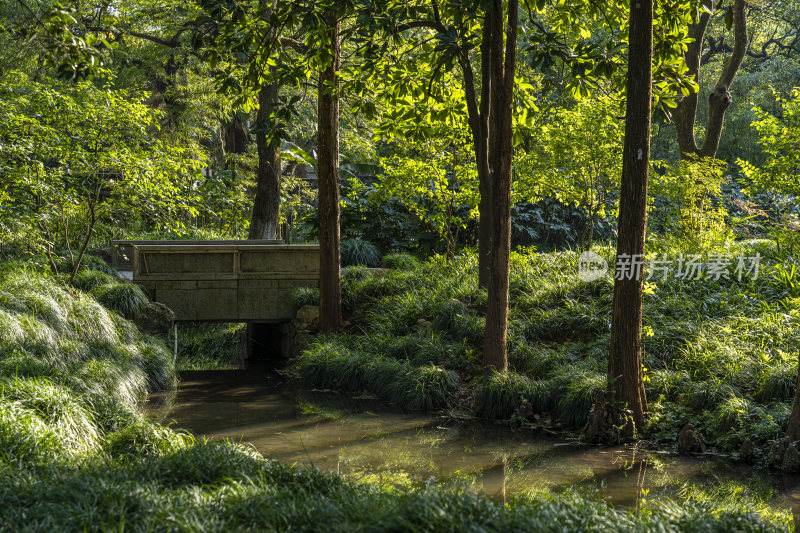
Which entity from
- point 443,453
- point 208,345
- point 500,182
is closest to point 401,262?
point 208,345

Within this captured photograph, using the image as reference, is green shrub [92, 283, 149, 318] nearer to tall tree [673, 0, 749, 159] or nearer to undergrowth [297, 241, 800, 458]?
undergrowth [297, 241, 800, 458]

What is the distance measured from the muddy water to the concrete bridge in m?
3.58

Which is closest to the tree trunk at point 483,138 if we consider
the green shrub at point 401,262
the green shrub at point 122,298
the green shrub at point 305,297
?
the green shrub at point 305,297

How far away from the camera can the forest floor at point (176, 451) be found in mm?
3814

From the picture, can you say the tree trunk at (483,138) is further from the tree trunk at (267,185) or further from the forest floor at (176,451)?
the tree trunk at (267,185)

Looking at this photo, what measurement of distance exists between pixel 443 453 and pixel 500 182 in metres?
3.23

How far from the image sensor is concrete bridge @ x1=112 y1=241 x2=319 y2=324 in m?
13.1

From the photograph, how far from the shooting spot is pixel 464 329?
412 inches

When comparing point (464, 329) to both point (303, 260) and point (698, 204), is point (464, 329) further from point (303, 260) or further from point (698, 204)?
point (698, 204)

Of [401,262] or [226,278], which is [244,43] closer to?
[226,278]

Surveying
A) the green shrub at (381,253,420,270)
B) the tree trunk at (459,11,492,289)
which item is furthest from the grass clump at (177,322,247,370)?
the tree trunk at (459,11,492,289)

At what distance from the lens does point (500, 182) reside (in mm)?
8469

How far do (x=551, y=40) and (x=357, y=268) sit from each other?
746 centimetres

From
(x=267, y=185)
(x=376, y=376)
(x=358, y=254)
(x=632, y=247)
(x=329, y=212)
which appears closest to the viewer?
(x=632, y=247)
